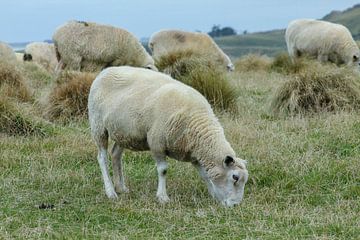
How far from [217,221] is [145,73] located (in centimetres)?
197

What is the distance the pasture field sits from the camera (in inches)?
238

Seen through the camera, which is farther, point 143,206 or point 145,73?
point 145,73

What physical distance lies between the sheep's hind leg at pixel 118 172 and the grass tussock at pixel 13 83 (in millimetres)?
4485

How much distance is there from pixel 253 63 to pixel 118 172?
15728mm

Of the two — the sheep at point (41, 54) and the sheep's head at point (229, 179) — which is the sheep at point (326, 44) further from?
the sheep's head at point (229, 179)

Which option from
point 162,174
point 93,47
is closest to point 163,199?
point 162,174

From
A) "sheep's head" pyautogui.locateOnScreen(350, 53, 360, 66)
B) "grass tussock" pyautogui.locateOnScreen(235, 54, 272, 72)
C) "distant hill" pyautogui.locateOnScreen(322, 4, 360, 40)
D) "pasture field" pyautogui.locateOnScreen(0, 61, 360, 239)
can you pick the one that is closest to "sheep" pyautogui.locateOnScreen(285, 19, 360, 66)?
"sheep's head" pyautogui.locateOnScreen(350, 53, 360, 66)

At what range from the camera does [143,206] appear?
269 inches

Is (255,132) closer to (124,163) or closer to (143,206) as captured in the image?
(124,163)

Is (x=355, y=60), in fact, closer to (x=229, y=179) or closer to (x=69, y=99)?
(x=69, y=99)

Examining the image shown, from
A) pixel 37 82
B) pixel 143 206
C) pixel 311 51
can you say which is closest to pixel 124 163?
pixel 143 206

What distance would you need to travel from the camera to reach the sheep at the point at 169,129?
6801 millimetres

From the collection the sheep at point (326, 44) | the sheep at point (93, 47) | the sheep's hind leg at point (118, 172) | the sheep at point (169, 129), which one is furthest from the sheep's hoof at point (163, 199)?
the sheep at point (326, 44)

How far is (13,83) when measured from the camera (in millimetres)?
12672
